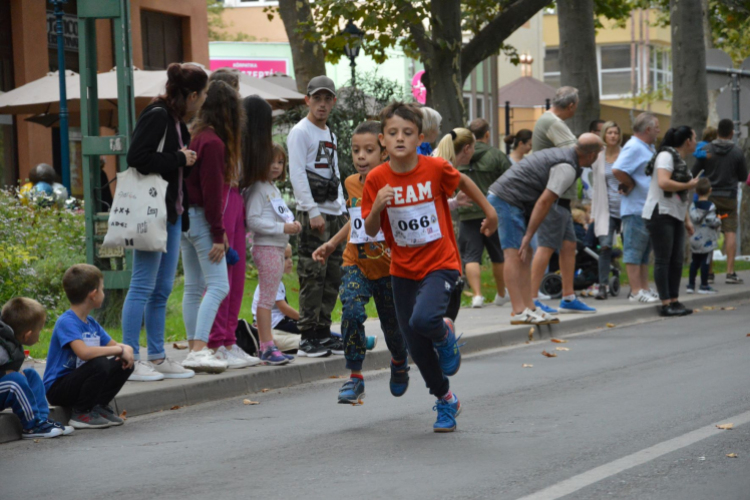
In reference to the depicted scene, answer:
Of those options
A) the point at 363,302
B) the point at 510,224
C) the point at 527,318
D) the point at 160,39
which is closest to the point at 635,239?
the point at 510,224

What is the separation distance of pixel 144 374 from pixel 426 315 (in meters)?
2.71

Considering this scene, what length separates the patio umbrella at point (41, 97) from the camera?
17.4m

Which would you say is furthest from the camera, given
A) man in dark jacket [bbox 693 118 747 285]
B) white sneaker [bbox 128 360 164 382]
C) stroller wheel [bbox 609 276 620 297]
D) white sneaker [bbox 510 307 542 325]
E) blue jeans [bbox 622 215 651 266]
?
man in dark jacket [bbox 693 118 747 285]

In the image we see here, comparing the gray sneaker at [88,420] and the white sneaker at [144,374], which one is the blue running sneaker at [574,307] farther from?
the gray sneaker at [88,420]

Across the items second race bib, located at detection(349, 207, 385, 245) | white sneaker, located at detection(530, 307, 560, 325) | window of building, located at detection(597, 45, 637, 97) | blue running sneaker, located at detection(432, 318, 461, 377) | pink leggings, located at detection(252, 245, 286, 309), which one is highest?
window of building, located at detection(597, 45, 637, 97)

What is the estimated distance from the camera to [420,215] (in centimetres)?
625

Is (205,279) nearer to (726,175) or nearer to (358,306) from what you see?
(358,306)

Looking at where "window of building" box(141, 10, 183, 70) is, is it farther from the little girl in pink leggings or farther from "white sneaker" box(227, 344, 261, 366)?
"white sneaker" box(227, 344, 261, 366)

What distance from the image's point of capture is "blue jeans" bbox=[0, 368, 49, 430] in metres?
6.49

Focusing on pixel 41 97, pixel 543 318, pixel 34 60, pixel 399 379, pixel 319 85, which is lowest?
pixel 543 318

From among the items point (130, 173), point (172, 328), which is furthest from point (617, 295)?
point (130, 173)

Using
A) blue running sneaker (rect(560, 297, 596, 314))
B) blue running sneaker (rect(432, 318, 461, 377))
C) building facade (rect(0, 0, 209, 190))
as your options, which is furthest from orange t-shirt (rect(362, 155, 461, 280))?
building facade (rect(0, 0, 209, 190))

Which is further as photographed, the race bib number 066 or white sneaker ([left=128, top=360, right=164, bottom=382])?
white sneaker ([left=128, top=360, right=164, bottom=382])

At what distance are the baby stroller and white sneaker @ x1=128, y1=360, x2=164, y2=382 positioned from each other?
7023 millimetres
